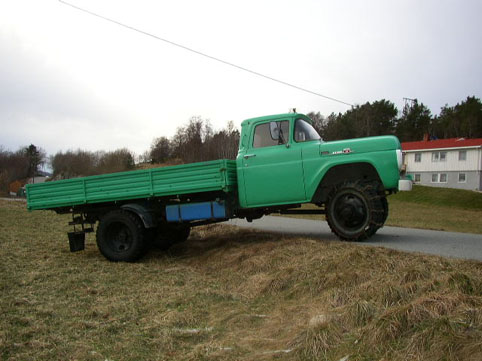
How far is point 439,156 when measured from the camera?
4581 cm

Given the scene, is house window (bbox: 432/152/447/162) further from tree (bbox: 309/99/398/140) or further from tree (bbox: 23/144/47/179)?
tree (bbox: 23/144/47/179)

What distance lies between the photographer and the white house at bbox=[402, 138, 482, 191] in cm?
4341

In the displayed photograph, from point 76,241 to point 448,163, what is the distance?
4500cm

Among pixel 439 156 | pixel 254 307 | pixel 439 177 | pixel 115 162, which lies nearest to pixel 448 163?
pixel 439 156

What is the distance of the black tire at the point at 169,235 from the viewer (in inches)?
349

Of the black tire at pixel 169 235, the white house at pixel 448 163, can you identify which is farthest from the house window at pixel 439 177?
the black tire at pixel 169 235

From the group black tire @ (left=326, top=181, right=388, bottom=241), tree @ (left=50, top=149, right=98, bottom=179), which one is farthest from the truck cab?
tree @ (left=50, top=149, right=98, bottom=179)

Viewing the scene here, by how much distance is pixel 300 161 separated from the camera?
7527 mm

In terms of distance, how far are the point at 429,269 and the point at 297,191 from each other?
3021mm

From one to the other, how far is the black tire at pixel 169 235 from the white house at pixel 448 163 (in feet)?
122

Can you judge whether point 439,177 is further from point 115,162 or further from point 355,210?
point 355,210

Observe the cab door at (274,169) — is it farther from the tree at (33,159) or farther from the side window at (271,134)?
the tree at (33,159)

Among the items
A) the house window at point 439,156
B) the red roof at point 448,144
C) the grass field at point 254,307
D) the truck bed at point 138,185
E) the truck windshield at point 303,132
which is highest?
the red roof at point 448,144

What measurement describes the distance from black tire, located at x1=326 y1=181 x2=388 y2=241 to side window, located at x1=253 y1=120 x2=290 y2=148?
1.38 meters
